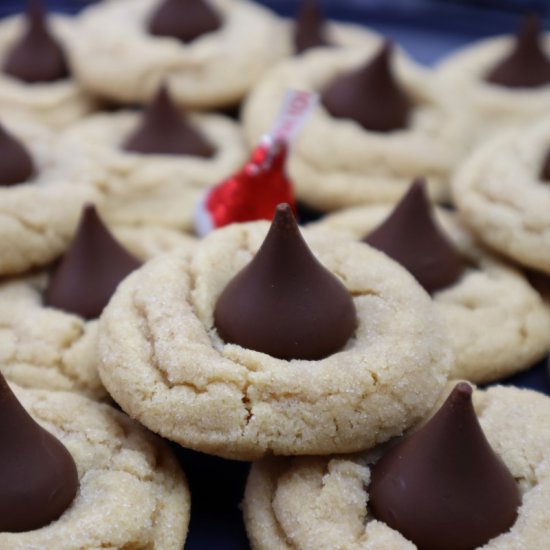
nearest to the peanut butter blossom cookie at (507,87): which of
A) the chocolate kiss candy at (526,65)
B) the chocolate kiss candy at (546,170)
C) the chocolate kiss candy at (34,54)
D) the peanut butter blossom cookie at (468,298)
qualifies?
the chocolate kiss candy at (526,65)

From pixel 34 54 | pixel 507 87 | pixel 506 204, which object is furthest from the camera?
pixel 507 87

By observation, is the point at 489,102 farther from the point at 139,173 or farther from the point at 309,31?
the point at 139,173

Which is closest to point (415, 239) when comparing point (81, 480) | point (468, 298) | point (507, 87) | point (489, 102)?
point (468, 298)

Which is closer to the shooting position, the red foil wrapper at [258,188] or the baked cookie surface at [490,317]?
the baked cookie surface at [490,317]

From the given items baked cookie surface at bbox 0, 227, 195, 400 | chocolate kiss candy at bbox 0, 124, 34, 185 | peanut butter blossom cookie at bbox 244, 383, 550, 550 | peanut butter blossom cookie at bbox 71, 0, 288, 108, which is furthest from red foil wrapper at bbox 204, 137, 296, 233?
peanut butter blossom cookie at bbox 244, 383, 550, 550

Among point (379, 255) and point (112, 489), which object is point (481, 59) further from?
point (112, 489)

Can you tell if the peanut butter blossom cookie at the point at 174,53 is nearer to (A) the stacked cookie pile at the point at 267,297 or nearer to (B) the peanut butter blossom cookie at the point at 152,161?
(A) the stacked cookie pile at the point at 267,297

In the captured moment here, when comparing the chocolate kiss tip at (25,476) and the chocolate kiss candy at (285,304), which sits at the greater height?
the chocolate kiss candy at (285,304)
